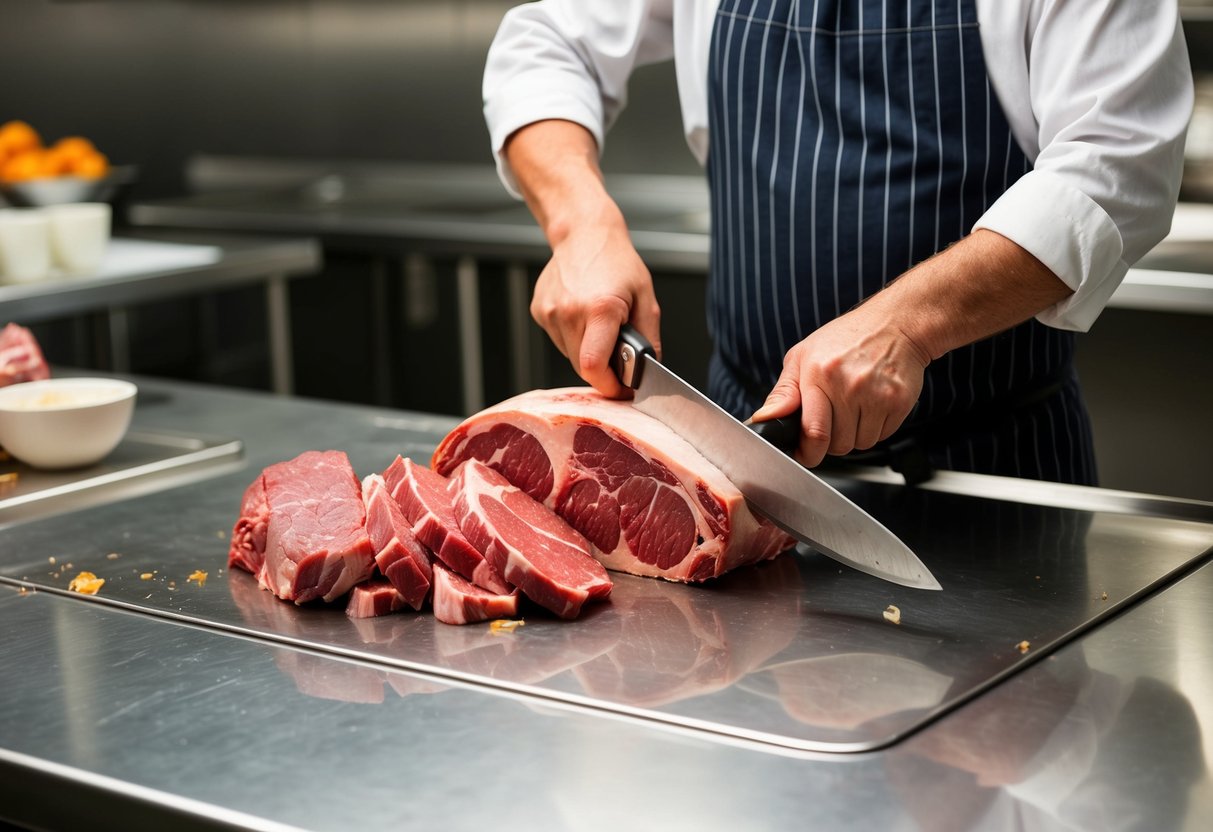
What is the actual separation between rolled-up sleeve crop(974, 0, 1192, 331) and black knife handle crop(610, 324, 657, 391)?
335 millimetres

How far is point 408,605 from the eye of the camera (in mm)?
1245

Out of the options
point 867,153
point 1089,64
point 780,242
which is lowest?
point 780,242

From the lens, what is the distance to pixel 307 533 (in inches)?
49.9

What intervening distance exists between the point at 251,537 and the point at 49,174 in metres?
2.32

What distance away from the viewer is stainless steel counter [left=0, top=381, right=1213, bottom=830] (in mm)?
897

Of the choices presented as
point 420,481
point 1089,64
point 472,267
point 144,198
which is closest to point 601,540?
point 420,481

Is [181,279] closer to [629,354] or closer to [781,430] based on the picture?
[629,354]

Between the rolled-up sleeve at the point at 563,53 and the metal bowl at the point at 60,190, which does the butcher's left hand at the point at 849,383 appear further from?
the metal bowl at the point at 60,190

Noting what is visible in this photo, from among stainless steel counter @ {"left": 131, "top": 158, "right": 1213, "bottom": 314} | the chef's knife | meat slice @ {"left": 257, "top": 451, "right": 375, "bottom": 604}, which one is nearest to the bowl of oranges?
stainless steel counter @ {"left": 131, "top": 158, "right": 1213, "bottom": 314}

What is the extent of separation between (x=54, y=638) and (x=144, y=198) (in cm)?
338

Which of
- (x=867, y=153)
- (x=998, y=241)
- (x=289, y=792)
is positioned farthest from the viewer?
(x=867, y=153)

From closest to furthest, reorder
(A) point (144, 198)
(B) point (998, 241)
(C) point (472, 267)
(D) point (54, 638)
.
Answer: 1. (D) point (54, 638)
2. (B) point (998, 241)
3. (C) point (472, 267)
4. (A) point (144, 198)

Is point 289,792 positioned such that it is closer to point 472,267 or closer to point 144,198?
point 472,267

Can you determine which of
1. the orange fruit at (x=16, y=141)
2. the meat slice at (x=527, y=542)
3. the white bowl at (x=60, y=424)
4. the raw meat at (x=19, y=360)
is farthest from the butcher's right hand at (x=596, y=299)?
the orange fruit at (x=16, y=141)
